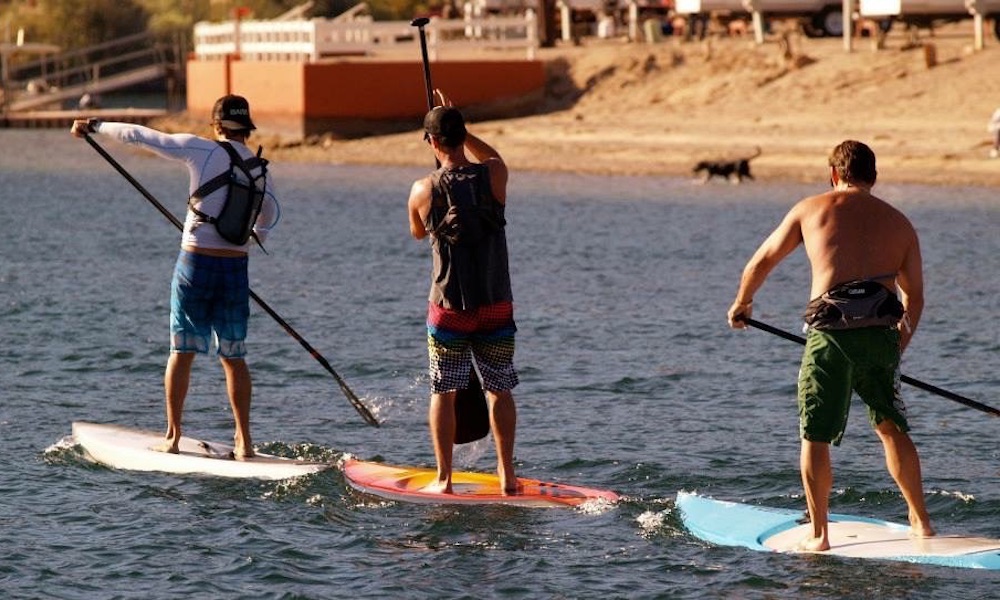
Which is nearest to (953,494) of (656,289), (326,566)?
(326,566)

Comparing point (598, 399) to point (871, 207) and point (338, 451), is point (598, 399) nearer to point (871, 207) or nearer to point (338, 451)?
point (338, 451)

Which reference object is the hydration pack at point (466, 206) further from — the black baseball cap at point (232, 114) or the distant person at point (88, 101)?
the distant person at point (88, 101)

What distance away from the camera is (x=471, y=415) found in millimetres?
9695

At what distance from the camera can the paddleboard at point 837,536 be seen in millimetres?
8414

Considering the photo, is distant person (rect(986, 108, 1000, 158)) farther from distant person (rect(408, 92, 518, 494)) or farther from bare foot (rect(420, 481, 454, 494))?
distant person (rect(408, 92, 518, 494))

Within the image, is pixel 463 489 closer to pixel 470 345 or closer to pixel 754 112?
pixel 470 345

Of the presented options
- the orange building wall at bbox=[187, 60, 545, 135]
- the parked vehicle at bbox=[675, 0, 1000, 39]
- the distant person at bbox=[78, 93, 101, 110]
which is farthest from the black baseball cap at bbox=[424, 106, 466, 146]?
the distant person at bbox=[78, 93, 101, 110]

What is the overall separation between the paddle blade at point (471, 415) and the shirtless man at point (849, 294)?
2.00 m

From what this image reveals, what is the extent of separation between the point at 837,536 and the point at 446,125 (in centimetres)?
271

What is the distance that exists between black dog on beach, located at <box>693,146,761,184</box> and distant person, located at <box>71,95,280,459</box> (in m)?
22.6

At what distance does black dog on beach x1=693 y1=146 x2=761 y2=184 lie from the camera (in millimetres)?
31922

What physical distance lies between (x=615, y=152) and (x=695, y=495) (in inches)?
1059

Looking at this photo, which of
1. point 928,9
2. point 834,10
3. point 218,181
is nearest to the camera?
point 218,181

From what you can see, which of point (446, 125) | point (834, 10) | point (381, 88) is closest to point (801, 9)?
point (834, 10)
